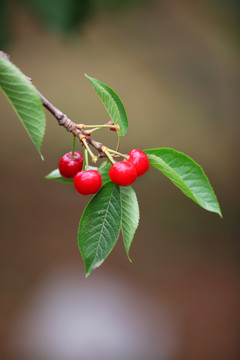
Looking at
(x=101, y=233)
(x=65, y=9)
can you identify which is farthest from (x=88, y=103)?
(x=101, y=233)

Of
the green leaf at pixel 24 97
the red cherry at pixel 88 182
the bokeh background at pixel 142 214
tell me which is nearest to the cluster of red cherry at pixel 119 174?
the red cherry at pixel 88 182

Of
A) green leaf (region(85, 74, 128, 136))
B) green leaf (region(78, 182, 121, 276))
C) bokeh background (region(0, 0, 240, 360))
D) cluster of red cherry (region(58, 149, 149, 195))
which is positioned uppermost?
green leaf (region(85, 74, 128, 136))

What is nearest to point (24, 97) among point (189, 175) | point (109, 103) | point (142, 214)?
point (109, 103)

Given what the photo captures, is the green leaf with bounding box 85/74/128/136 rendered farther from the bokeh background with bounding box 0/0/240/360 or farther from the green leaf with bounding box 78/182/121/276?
the bokeh background with bounding box 0/0/240/360

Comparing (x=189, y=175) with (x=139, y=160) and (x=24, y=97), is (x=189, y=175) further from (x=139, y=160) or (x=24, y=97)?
(x=24, y=97)

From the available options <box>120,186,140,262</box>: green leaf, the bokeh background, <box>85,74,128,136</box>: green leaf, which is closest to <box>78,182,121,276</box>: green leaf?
<box>120,186,140,262</box>: green leaf

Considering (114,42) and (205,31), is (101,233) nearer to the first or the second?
(114,42)
